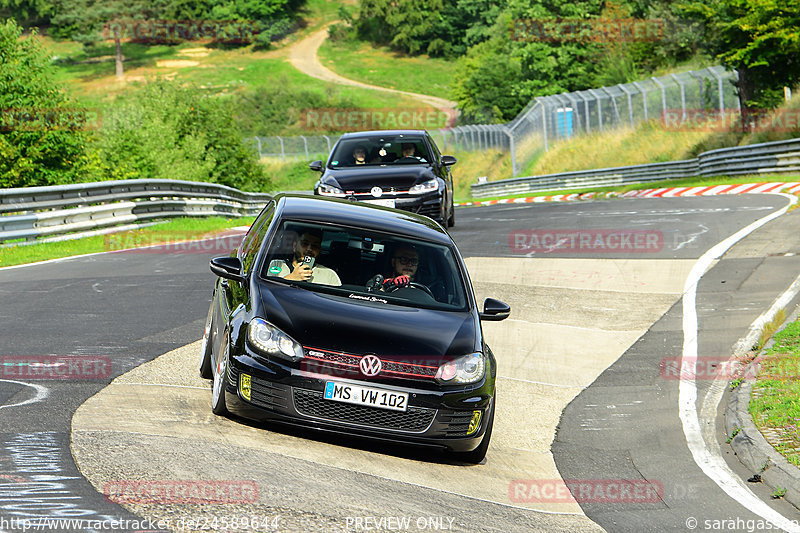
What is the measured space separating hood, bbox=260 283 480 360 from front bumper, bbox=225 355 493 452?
0.76ft

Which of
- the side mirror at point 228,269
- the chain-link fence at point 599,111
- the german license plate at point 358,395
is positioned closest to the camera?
the german license plate at point 358,395

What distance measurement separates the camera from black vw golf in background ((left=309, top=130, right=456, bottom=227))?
17.2 m

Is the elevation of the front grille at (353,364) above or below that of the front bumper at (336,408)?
above

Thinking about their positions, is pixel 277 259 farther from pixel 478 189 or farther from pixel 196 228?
pixel 478 189

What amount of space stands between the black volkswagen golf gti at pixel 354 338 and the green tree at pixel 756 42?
31334 mm

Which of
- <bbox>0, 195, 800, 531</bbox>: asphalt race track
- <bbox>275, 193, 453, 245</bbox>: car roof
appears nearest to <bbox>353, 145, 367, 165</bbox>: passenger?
<bbox>0, 195, 800, 531</bbox>: asphalt race track

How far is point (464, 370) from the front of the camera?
22.9ft

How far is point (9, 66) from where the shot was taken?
29500 millimetres

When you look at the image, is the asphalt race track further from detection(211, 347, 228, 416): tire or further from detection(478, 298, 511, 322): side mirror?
detection(478, 298, 511, 322): side mirror

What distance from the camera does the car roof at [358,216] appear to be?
813cm

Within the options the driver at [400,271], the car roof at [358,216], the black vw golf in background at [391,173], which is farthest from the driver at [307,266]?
the black vw golf in background at [391,173]

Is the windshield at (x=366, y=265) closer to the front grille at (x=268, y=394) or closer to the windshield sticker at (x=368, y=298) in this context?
the windshield sticker at (x=368, y=298)

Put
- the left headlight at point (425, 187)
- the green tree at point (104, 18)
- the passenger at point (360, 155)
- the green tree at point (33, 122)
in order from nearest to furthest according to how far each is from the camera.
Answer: the left headlight at point (425, 187) → the passenger at point (360, 155) → the green tree at point (33, 122) → the green tree at point (104, 18)

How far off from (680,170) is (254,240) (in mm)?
33736
